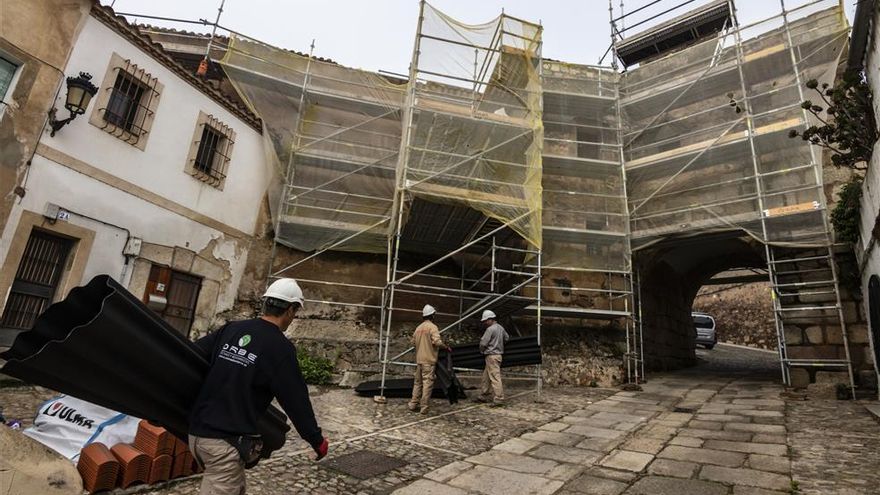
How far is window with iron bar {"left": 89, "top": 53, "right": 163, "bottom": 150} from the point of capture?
6898 mm

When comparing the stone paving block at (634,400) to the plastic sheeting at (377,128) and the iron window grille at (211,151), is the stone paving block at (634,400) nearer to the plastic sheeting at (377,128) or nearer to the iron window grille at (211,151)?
the plastic sheeting at (377,128)

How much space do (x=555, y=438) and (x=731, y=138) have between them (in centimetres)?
767

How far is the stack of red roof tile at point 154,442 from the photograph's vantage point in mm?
3084

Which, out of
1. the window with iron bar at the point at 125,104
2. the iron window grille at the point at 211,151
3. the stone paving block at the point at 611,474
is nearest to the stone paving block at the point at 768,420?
the stone paving block at the point at 611,474

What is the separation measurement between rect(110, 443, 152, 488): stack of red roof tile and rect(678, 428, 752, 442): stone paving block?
5287mm

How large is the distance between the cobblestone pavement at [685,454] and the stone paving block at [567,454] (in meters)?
0.01

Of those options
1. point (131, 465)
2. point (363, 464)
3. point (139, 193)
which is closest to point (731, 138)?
point (363, 464)

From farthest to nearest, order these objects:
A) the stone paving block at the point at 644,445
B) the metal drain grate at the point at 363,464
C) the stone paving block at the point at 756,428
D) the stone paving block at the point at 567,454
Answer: the stone paving block at the point at 756,428, the stone paving block at the point at 644,445, the stone paving block at the point at 567,454, the metal drain grate at the point at 363,464

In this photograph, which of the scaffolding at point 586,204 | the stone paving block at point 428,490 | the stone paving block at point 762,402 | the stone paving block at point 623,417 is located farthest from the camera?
the scaffolding at point 586,204

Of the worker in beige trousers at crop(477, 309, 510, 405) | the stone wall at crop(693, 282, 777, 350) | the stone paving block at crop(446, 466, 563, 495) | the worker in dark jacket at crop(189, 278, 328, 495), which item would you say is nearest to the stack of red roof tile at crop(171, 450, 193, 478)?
the worker in dark jacket at crop(189, 278, 328, 495)

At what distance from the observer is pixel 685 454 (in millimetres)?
4195

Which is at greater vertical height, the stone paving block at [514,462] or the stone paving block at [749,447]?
the stone paving block at [749,447]

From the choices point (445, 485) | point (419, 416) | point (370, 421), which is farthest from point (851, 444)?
point (370, 421)

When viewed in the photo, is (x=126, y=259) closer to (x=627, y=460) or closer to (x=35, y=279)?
(x=35, y=279)
